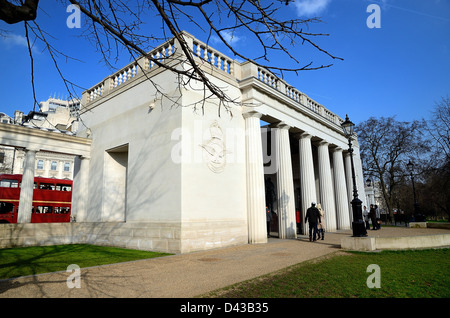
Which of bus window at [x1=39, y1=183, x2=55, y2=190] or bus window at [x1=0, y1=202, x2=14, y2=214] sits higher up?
bus window at [x1=39, y1=183, x2=55, y2=190]

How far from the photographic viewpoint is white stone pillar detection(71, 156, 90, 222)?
1612 cm

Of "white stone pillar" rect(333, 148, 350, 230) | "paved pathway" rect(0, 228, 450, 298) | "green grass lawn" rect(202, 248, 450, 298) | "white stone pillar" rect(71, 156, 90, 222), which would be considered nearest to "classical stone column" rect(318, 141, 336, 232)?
"white stone pillar" rect(333, 148, 350, 230)

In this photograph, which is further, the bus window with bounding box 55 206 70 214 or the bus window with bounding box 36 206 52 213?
the bus window with bounding box 55 206 70 214

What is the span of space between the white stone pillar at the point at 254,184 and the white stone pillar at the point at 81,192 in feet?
31.4

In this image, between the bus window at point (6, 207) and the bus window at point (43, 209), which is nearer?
the bus window at point (6, 207)

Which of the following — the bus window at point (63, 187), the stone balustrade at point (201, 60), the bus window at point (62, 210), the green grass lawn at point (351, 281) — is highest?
the stone balustrade at point (201, 60)

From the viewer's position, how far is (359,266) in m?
7.06

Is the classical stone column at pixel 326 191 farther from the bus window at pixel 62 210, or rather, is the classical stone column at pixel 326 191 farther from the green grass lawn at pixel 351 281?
the bus window at pixel 62 210

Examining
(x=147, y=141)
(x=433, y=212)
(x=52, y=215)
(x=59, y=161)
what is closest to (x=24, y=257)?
(x=147, y=141)

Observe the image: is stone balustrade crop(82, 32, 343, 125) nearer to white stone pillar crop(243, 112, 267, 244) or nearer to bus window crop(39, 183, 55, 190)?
white stone pillar crop(243, 112, 267, 244)

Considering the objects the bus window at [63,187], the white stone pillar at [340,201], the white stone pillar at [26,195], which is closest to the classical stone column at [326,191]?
the white stone pillar at [340,201]

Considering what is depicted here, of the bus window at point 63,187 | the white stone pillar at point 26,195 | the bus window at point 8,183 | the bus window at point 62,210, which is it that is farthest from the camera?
the bus window at point 63,187

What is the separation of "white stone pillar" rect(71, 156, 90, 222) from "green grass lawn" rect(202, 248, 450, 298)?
44.0 ft

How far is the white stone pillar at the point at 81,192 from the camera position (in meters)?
16.1
